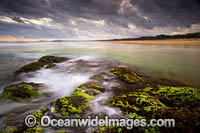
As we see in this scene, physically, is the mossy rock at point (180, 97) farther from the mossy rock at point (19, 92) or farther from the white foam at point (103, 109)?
the mossy rock at point (19, 92)

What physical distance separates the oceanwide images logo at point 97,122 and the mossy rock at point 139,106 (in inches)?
6.7

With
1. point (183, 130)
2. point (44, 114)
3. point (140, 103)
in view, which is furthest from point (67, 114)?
point (183, 130)

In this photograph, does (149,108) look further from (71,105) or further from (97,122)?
(71,105)

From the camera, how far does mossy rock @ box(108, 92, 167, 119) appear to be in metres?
2.49

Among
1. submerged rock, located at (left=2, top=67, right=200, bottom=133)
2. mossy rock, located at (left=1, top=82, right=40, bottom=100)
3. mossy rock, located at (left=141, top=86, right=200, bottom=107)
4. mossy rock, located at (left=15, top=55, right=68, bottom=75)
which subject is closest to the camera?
submerged rock, located at (left=2, top=67, right=200, bottom=133)

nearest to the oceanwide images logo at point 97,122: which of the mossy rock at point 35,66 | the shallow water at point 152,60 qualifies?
the shallow water at point 152,60

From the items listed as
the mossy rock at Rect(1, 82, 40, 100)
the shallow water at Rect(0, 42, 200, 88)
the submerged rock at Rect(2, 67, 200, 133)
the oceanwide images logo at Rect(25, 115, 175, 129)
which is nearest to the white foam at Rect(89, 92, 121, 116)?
the submerged rock at Rect(2, 67, 200, 133)

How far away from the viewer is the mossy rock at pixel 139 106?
249cm

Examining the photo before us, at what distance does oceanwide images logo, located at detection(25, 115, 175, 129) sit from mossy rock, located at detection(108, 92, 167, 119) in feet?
0.56

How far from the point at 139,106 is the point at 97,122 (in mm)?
1348

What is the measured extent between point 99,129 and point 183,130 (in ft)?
6.10

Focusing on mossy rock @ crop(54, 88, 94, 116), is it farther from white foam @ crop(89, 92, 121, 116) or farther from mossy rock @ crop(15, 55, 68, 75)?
mossy rock @ crop(15, 55, 68, 75)

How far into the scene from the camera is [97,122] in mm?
2525

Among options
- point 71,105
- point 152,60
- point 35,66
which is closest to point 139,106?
point 71,105
